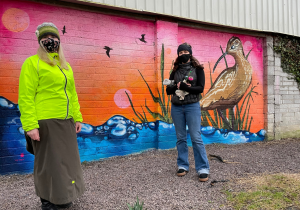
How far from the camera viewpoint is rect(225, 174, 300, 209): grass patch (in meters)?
2.47

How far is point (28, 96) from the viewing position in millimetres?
2111

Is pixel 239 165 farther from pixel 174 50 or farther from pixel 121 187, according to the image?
pixel 174 50

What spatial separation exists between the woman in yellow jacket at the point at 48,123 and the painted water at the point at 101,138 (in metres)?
1.86

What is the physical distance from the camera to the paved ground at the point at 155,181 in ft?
8.55

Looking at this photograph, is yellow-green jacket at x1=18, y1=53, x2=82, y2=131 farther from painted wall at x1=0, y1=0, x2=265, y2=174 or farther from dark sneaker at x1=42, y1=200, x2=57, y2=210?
painted wall at x1=0, y1=0, x2=265, y2=174

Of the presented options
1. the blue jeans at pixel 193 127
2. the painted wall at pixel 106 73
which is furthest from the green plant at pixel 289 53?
the blue jeans at pixel 193 127

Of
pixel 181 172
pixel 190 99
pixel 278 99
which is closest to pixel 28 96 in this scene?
pixel 190 99

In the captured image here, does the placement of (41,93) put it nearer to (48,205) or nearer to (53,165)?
(53,165)

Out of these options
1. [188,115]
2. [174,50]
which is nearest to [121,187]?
[188,115]

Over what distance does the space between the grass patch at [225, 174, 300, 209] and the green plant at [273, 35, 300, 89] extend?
12.9 ft

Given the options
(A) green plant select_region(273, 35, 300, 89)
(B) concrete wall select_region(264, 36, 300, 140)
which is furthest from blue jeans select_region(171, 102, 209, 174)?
(A) green plant select_region(273, 35, 300, 89)

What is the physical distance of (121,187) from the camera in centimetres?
307

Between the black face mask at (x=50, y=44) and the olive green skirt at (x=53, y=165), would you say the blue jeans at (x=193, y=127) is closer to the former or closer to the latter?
the olive green skirt at (x=53, y=165)

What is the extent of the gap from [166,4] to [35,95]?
135 inches
